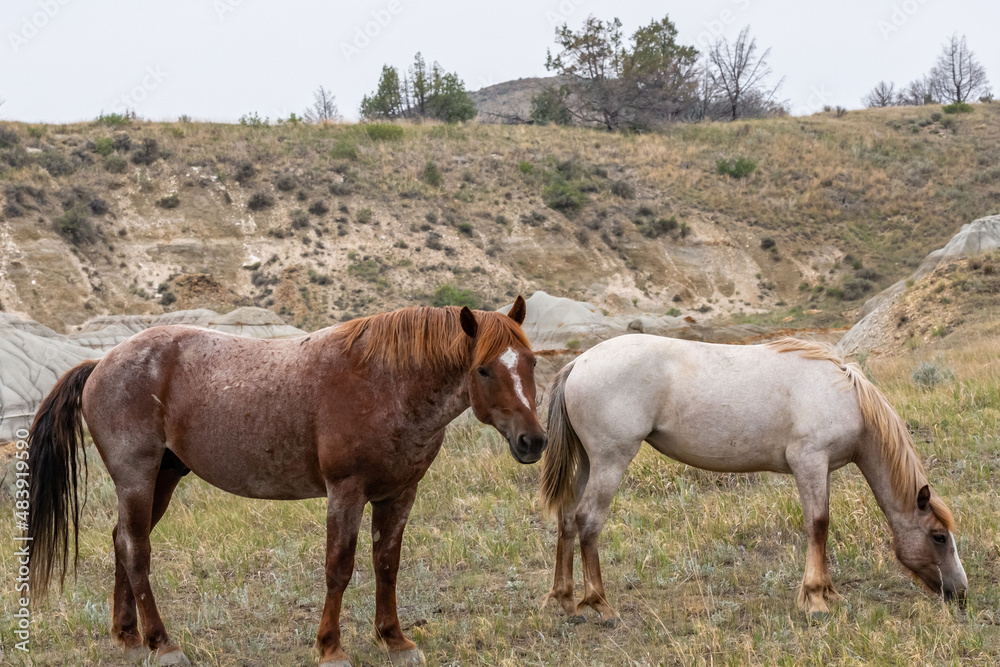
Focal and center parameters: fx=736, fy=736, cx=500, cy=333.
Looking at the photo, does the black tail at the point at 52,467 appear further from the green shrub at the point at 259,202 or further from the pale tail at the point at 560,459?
the green shrub at the point at 259,202

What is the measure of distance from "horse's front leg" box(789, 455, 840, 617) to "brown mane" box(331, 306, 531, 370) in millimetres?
2118

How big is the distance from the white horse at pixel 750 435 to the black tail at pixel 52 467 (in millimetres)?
3174

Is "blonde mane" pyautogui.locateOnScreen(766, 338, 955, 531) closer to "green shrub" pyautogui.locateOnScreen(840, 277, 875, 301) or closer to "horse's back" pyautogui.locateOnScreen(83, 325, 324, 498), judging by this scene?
"horse's back" pyautogui.locateOnScreen(83, 325, 324, 498)

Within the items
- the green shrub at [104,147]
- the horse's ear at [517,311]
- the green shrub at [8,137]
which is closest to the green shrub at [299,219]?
the green shrub at [104,147]

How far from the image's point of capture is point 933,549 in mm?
4715

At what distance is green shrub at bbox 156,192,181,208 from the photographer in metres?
32.7

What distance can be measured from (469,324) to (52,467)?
9.86 ft

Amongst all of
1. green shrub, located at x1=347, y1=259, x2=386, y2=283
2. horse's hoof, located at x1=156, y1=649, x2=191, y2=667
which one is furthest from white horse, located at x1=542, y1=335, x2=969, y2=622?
green shrub, located at x1=347, y1=259, x2=386, y2=283

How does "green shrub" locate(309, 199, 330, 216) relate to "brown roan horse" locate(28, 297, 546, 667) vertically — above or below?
above

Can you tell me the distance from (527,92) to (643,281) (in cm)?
7575

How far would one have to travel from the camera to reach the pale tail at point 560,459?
5.24m

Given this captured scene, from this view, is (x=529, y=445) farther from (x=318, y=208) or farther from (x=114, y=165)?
(x=114, y=165)

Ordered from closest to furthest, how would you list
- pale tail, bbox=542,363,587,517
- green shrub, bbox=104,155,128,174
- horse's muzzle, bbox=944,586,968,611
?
1. horse's muzzle, bbox=944,586,968,611
2. pale tail, bbox=542,363,587,517
3. green shrub, bbox=104,155,128,174

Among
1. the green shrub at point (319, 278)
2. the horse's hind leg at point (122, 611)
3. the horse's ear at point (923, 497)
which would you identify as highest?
the horse's ear at point (923, 497)
